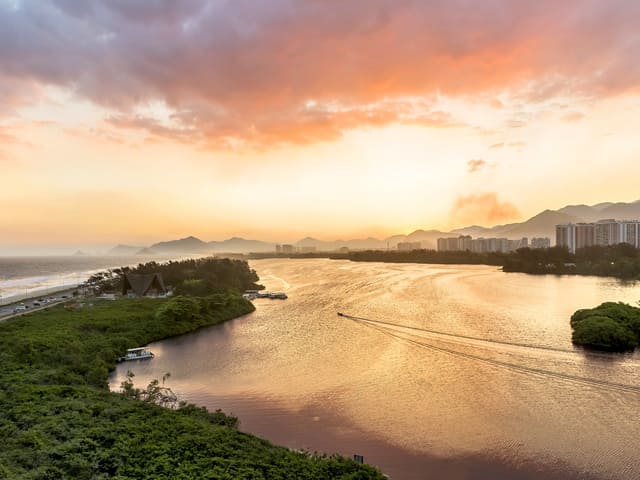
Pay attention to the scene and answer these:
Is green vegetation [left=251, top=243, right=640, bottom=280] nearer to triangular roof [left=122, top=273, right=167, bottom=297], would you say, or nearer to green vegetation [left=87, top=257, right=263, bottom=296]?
green vegetation [left=87, top=257, right=263, bottom=296]

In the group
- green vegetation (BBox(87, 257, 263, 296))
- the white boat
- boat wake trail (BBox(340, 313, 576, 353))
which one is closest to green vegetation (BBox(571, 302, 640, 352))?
boat wake trail (BBox(340, 313, 576, 353))

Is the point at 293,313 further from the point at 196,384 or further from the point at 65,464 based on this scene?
the point at 65,464

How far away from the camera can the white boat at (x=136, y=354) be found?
16.2 meters

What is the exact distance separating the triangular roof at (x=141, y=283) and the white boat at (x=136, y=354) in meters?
14.7

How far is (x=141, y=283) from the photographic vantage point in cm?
3067

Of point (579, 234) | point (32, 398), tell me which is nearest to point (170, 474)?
point (32, 398)

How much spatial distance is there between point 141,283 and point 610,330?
98.5 feet

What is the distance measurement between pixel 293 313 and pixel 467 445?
1881cm

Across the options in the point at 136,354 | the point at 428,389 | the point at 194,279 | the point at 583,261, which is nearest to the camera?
the point at 428,389

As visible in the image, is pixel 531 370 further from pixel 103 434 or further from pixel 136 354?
pixel 136 354

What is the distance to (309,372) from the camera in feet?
47.4

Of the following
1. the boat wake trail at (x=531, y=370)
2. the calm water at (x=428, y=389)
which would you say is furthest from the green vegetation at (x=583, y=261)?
the boat wake trail at (x=531, y=370)

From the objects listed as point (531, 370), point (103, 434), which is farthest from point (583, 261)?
point (103, 434)

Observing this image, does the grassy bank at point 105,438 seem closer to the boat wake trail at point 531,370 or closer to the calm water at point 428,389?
the calm water at point 428,389
